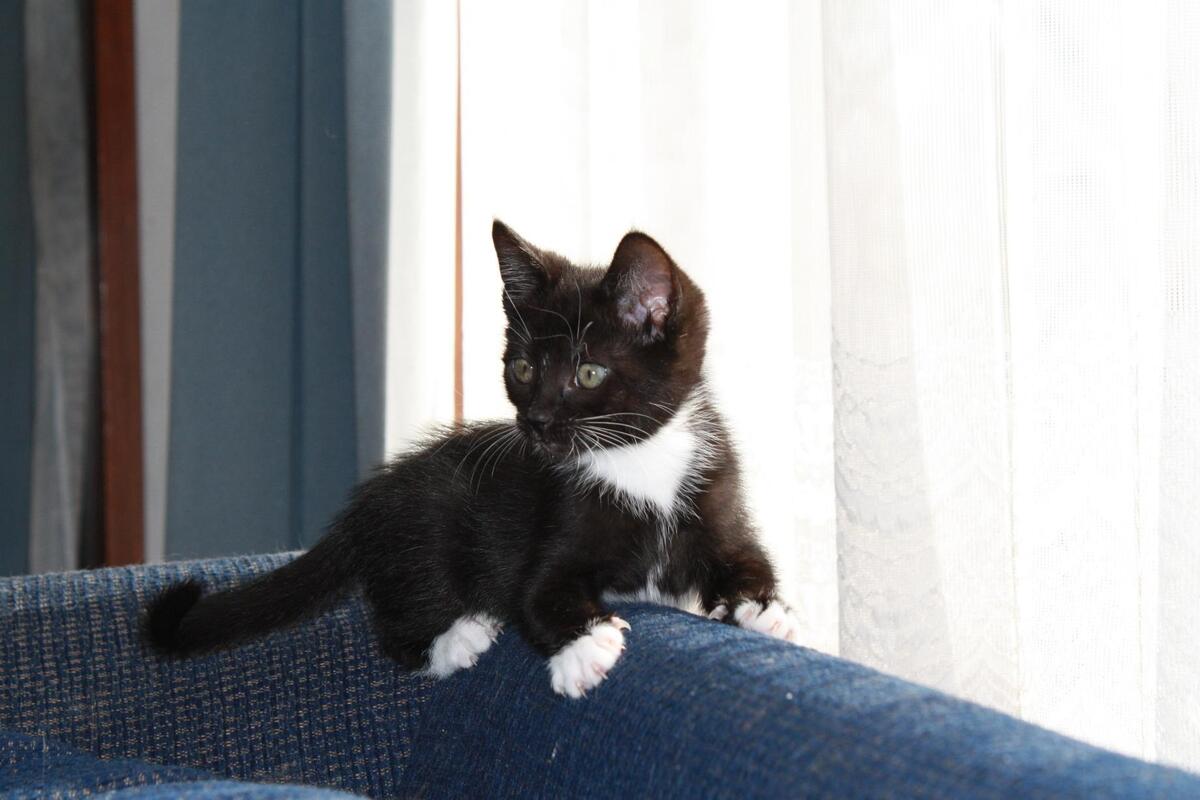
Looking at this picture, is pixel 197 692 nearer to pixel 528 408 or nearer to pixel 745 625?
pixel 528 408

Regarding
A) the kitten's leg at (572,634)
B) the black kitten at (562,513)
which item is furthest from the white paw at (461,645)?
the kitten's leg at (572,634)

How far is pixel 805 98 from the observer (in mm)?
1364

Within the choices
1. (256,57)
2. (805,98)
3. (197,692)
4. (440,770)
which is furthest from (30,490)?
(805,98)

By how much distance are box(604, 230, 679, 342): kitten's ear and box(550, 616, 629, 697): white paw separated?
34 cm

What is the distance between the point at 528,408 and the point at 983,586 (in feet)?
1.62

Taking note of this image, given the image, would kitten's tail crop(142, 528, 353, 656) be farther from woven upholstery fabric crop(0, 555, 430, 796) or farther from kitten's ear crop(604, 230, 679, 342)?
kitten's ear crop(604, 230, 679, 342)

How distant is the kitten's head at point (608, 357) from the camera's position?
1.22 m

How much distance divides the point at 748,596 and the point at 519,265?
44 centimetres

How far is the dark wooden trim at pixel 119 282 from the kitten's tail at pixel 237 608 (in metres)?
2.07

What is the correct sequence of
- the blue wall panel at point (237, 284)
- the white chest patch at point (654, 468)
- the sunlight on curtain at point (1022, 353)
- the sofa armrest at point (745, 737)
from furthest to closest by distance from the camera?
the blue wall panel at point (237, 284), the white chest patch at point (654, 468), the sunlight on curtain at point (1022, 353), the sofa armrest at point (745, 737)

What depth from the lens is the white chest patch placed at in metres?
1.25

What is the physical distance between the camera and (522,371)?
4.27ft

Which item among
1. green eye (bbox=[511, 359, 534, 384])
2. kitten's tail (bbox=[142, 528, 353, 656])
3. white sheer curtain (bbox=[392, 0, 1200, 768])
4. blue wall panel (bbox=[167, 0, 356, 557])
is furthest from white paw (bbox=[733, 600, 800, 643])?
blue wall panel (bbox=[167, 0, 356, 557])

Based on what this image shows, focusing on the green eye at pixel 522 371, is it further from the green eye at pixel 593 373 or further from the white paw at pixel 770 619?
the white paw at pixel 770 619
